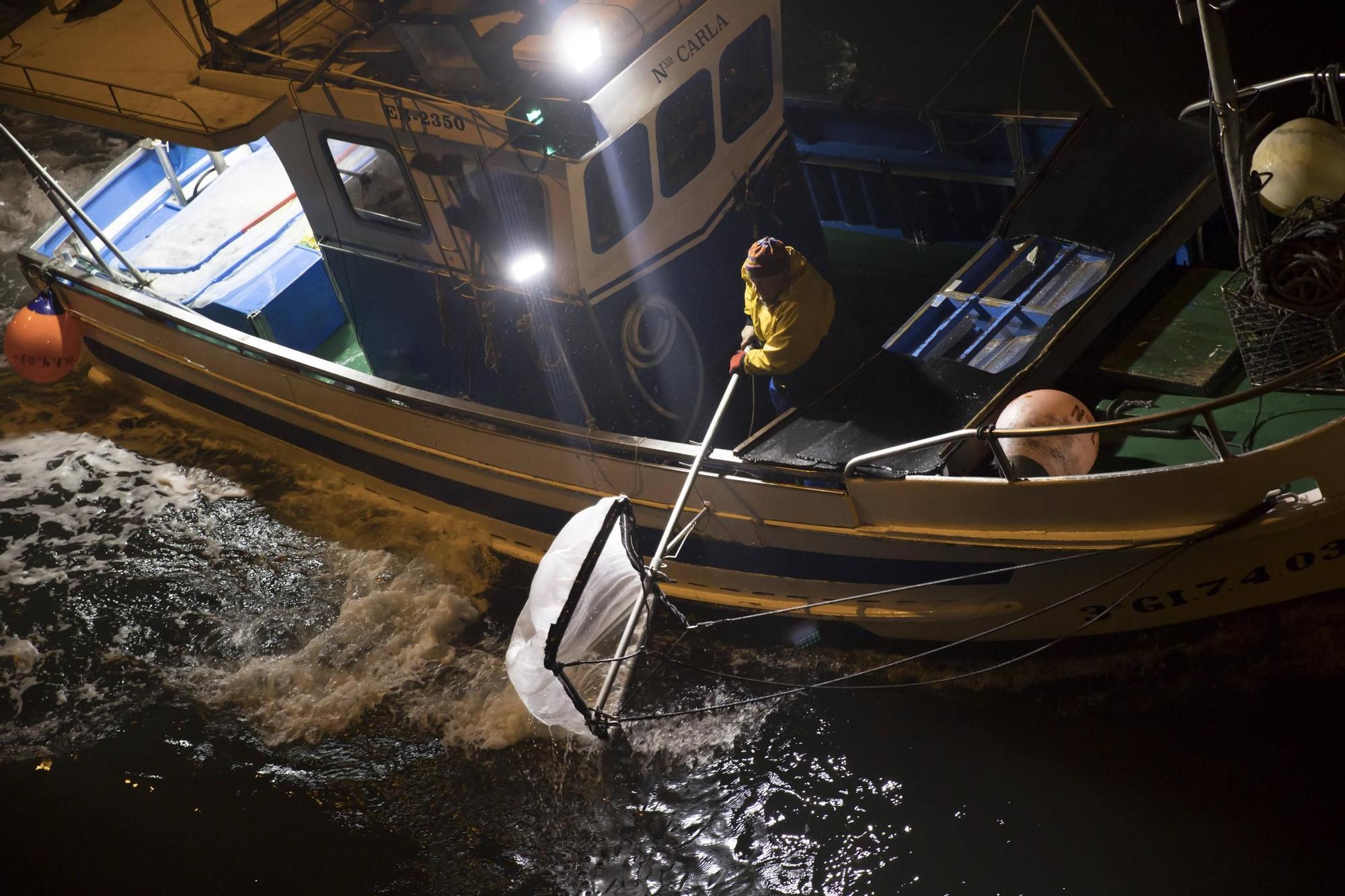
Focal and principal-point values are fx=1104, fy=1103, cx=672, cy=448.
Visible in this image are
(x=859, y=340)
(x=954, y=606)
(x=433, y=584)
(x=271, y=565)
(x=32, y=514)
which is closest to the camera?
(x=954, y=606)

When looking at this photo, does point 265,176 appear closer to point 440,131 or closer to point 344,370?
point 344,370

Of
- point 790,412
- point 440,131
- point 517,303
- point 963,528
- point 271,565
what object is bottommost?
point 271,565

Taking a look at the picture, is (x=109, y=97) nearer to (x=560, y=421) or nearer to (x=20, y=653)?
(x=560, y=421)

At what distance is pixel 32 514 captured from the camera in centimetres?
768

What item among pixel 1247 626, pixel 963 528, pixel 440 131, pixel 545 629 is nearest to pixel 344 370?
pixel 440 131

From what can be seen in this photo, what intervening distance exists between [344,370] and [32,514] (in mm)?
3148

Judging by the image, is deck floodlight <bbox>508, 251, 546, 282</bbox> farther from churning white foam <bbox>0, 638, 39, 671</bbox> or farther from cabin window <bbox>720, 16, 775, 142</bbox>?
churning white foam <bbox>0, 638, 39, 671</bbox>

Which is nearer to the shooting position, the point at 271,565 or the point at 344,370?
the point at 344,370

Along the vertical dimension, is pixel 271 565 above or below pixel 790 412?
below

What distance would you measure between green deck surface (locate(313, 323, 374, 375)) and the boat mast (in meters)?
5.01

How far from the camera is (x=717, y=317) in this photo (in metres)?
5.97

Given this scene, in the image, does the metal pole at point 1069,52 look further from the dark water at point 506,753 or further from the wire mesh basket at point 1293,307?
the dark water at point 506,753

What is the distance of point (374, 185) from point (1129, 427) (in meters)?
3.90

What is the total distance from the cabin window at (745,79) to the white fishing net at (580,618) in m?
2.24
